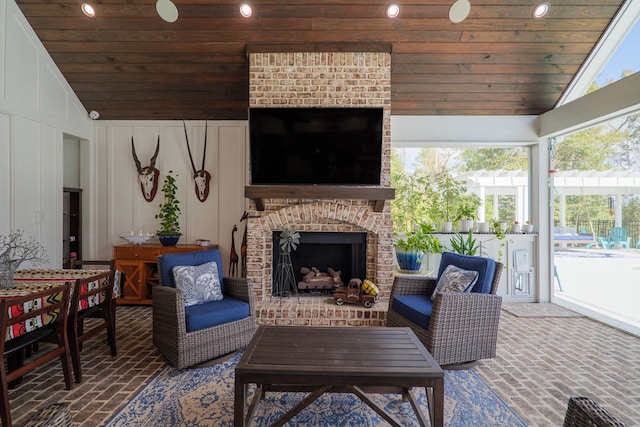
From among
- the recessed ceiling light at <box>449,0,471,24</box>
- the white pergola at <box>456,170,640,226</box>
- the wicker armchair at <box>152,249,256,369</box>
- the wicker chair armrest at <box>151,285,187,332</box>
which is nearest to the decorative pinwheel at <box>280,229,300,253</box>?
the wicker armchair at <box>152,249,256,369</box>

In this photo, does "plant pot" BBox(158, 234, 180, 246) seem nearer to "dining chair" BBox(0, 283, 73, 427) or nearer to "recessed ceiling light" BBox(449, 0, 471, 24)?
"dining chair" BBox(0, 283, 73, 427)

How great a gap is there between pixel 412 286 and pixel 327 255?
4.32ft

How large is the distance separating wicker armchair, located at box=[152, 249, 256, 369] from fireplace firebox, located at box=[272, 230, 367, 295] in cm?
111

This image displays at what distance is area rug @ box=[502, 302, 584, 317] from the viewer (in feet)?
13.8

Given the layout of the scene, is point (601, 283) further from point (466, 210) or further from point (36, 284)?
point (36, 284)

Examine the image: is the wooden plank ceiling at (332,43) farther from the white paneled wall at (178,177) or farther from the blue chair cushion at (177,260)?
the blue chair cushion at (177,260)

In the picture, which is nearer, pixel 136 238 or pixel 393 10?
pixel 393 10

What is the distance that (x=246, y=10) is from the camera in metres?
3.51

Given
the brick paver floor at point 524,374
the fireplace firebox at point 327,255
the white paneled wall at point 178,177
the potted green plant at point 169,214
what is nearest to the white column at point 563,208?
the brick paver floor at point 524,374

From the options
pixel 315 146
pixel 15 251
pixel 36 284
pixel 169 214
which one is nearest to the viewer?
pixel 36 284

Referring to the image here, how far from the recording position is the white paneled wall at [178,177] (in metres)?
4.97

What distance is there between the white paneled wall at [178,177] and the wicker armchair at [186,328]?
1802mm

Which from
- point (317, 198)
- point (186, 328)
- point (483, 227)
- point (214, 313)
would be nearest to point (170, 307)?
point (186, 328)

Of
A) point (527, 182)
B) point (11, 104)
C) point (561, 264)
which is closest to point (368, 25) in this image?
point (527, 182)
